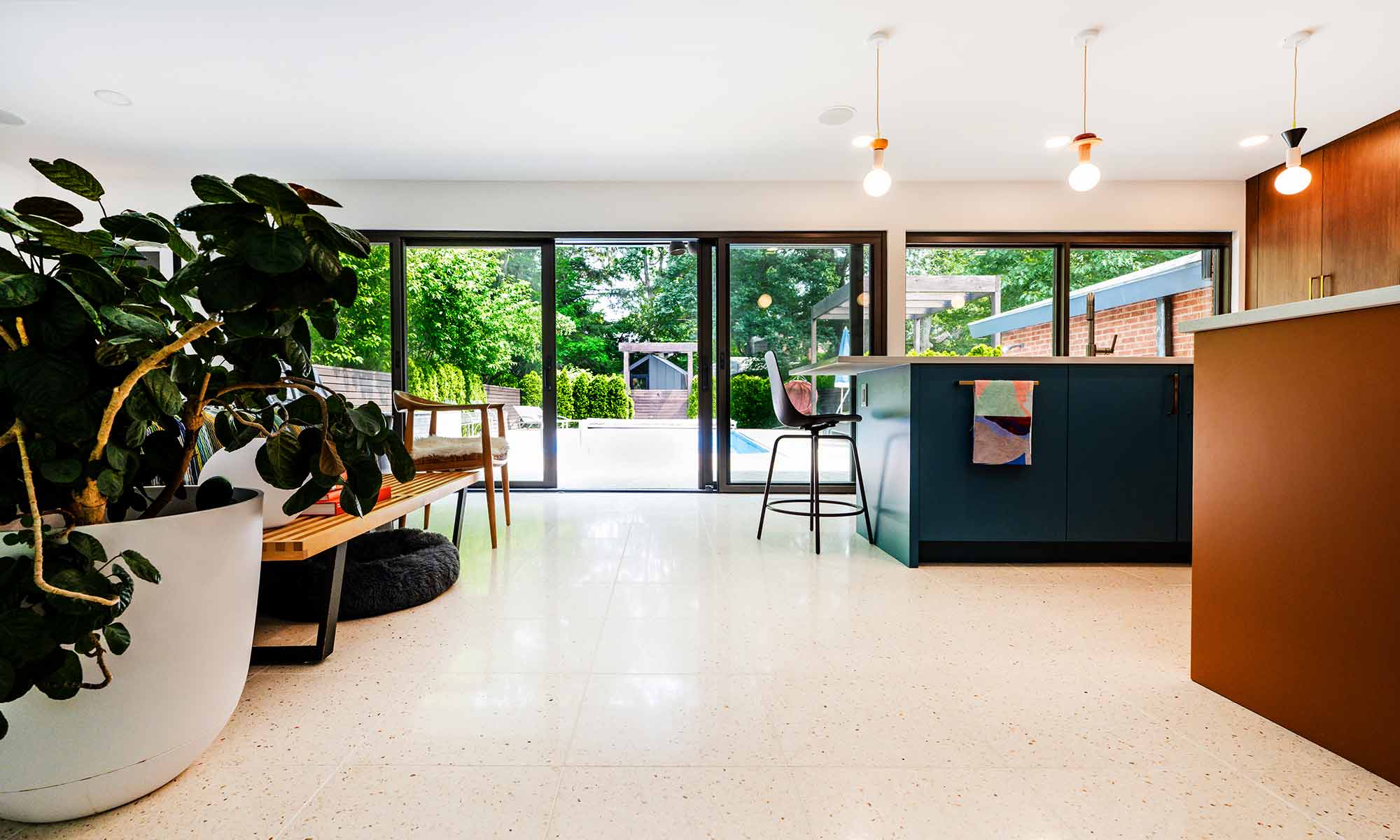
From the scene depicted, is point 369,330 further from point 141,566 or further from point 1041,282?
point 1041,282

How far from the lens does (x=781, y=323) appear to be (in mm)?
4676

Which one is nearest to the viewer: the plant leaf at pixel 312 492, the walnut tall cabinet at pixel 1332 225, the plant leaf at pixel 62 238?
the plant leaf at pixel 62 238

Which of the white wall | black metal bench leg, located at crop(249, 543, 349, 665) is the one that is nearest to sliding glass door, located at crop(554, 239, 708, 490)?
the white wall

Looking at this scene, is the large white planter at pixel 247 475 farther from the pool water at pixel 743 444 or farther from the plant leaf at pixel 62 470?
the pool water at pixel 743 444

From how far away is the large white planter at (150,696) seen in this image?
0.87m

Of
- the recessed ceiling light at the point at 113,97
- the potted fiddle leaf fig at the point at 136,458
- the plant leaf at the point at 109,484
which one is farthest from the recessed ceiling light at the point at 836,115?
the recessed ceiling light at the point at 113,97

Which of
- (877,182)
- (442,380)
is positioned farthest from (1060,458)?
(442,380)

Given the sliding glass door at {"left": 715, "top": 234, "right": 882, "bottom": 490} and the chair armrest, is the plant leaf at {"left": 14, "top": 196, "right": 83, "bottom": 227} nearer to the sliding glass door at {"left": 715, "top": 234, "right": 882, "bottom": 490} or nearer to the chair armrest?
the chair armrest

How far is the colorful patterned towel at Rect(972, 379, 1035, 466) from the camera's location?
2.43 meters

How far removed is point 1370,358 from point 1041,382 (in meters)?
1.42

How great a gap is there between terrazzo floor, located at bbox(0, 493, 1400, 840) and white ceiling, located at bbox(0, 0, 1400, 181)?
101 inches

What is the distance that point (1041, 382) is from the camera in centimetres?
250

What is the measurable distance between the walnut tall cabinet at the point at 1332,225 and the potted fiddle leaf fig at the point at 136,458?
4.74 m

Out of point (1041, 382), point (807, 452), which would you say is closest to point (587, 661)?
point (1041, 382)
